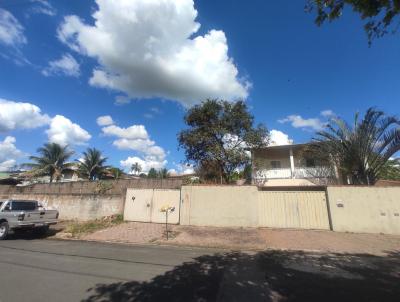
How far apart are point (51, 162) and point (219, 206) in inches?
1005

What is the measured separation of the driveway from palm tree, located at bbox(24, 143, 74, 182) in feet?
79.7

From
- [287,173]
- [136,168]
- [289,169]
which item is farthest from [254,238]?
[136,168]

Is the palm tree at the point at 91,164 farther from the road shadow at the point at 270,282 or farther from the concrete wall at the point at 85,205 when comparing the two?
the road shadow at the point at 270,282

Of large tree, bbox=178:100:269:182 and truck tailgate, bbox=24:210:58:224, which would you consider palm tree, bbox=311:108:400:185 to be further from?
truck tailgate, bbox=24:210:58:224

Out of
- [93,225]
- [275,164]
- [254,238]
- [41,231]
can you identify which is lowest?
[41,231]

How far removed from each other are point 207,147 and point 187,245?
9.99 metres

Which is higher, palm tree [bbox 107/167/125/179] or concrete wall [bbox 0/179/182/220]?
palm tree [bbox 107/167/125/179]

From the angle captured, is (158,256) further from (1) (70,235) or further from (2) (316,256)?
(1) (70,235)

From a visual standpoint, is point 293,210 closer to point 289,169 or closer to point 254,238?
point 254,238

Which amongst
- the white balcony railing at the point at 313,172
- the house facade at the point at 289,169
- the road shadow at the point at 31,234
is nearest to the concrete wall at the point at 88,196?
the road shadow at the point at 31,234

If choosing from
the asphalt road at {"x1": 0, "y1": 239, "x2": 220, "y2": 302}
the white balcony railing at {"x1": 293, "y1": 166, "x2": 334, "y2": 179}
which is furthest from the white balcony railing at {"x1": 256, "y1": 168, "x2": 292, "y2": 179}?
the asphalt road at {"x1": 0, "y1": 239, "x2": 220, "y2": 302}

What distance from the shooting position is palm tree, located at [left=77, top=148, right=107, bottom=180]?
33.7 metres

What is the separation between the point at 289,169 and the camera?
1917cm

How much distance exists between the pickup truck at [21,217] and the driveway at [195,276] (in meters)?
3.23
